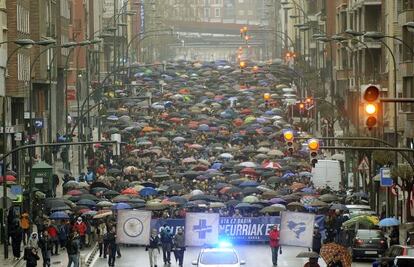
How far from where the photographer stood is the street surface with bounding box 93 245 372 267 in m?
48.7

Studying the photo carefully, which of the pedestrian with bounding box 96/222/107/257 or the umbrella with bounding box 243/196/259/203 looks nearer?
the pedestrian with bounding box 96/222/107/257

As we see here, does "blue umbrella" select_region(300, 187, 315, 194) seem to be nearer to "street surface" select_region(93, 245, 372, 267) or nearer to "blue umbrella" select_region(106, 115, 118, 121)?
"street surface" select_region(93, 245, 372, 267)

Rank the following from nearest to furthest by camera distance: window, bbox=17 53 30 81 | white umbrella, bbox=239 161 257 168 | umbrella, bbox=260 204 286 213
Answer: umbrella, bbox=260 204 286 213, white umbrella, bbox=239 161 257 168, window, bbox=17 53 30 81

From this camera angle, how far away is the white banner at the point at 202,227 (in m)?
50.1

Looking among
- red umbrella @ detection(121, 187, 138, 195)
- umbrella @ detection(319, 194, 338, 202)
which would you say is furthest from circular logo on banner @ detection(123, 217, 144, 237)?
red umbrella @ detection(121, 187, 138, 195)

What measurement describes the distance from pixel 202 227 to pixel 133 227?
7.66 feet

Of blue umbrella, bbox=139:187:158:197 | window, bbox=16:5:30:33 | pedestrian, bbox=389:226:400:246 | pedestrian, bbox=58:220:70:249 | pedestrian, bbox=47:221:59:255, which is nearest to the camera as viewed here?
pedestrian, bbox=47:221:59:255

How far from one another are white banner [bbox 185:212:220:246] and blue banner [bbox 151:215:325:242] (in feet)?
13.3

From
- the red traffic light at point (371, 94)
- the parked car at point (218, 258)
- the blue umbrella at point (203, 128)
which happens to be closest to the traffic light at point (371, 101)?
the red traffic light at point (371, 94)

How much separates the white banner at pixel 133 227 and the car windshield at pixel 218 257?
8352 mm

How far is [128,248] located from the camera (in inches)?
2126

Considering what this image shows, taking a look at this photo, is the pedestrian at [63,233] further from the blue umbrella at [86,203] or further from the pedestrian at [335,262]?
the pedestrian at [335,262]

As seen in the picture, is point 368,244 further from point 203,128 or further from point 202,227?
point 203,128

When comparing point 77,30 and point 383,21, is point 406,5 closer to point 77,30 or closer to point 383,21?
point 383,21
